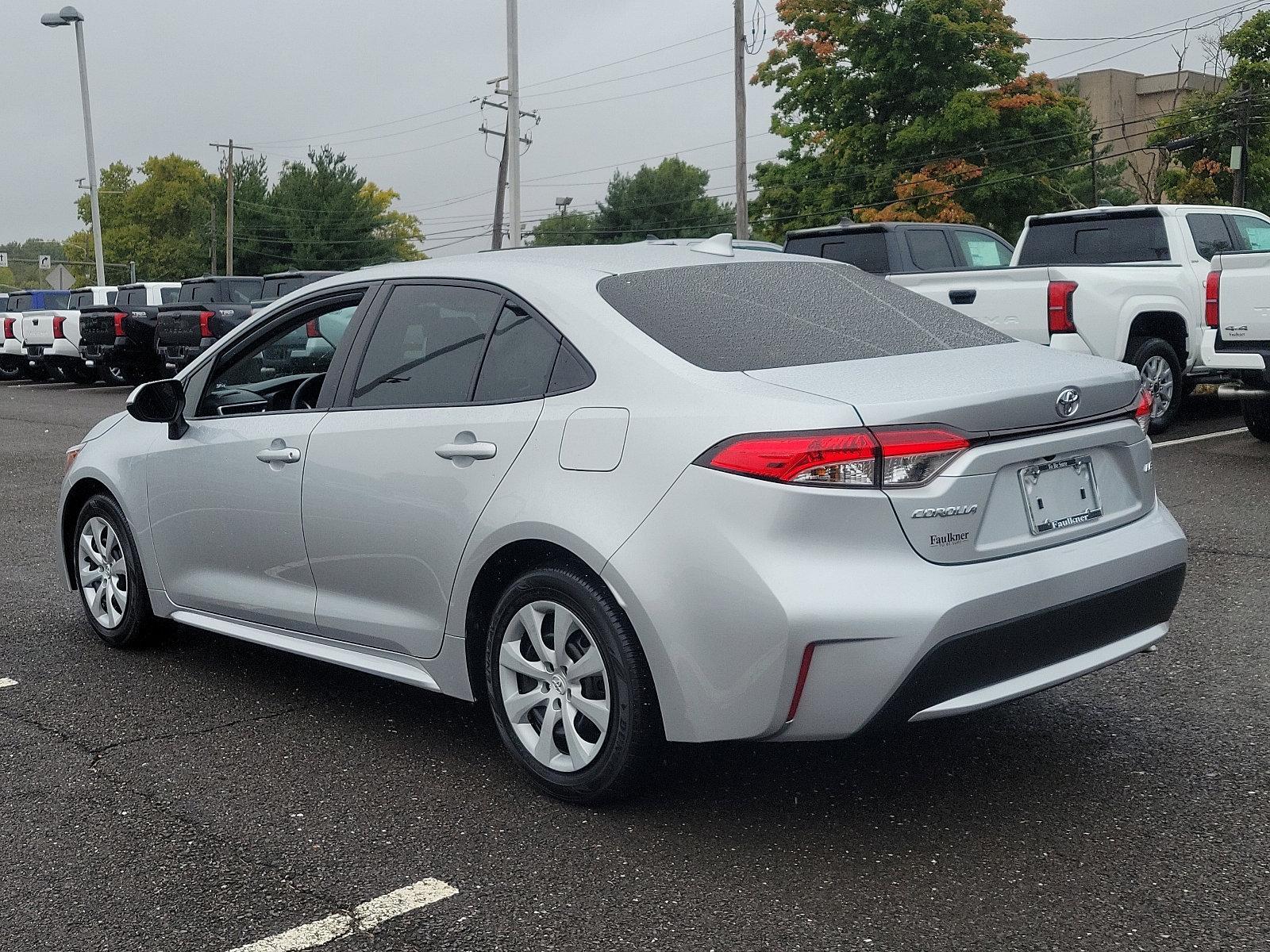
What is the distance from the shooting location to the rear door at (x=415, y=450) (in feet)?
13.4

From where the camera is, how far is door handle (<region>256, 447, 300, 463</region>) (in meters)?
4.69

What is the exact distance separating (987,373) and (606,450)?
1.06 m

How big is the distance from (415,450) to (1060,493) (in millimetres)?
1885

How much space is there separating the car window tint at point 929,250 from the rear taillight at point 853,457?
1141cm

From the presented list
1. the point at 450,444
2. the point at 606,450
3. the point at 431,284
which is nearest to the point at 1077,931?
the point at 606,450

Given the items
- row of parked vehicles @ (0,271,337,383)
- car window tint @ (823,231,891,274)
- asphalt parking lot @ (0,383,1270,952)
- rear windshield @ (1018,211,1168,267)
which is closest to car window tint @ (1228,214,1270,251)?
rear windshield @ (1018,211,1168,267)

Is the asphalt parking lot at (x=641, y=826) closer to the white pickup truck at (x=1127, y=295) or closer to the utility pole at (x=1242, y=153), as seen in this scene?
the white pickup truck at (x=1127, y=295)

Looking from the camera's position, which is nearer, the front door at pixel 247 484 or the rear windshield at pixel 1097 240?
the front door at pixel 247 484

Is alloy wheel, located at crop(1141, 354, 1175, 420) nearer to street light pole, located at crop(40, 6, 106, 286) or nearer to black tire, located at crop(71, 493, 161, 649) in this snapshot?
black tire, located at crop(71, 493, 161, 649)

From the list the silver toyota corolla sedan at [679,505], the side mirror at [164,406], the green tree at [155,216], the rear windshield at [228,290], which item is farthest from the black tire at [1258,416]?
the green tree at [155,216]

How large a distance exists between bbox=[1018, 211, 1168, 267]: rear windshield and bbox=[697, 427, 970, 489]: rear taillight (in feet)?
31.5

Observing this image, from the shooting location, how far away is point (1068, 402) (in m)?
3.75

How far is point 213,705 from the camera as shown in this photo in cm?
507

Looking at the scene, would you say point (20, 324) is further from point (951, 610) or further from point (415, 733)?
point (951, 610)
